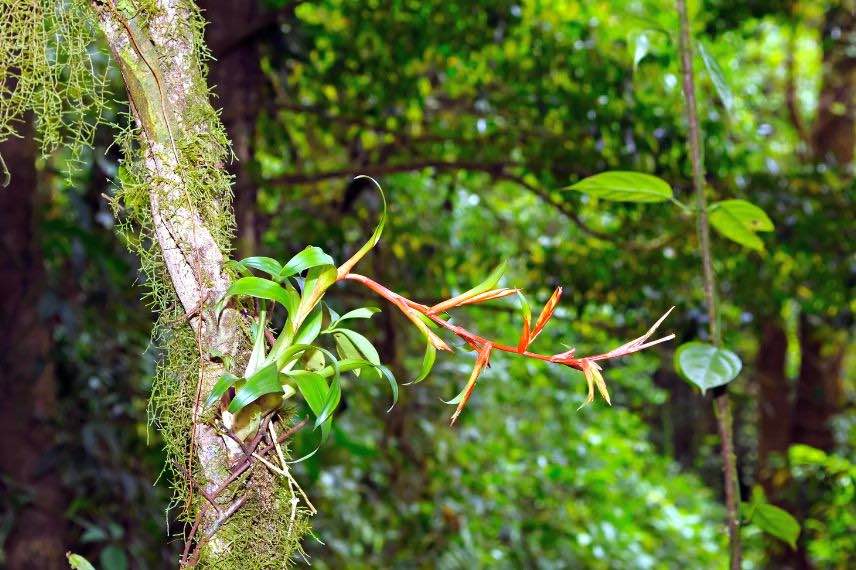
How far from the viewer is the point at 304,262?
594 mm

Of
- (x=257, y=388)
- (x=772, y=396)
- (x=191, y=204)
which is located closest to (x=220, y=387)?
(x=257, y=388)

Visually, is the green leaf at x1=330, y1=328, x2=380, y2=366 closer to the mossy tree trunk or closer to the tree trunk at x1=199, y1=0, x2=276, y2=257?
the mossy tree trunk

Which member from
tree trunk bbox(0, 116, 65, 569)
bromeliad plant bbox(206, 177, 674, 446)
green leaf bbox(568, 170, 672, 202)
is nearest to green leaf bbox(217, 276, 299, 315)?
bromeliad plant bbox(206, 177, 674, 446)

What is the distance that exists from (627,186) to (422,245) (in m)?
1.78

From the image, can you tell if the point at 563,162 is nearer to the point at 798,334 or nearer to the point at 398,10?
the point at 398,10

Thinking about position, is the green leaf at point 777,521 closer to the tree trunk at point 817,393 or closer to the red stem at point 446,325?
the red stem at point 446,325

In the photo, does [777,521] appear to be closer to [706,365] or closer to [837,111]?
[706,365]

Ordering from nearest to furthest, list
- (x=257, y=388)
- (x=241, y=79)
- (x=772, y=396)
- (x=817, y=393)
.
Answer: (x=257, y=388) < (x=241, y=79) < (x=817, y=393) < (x=772, y=396)

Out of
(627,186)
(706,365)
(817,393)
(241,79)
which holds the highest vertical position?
(627,186)

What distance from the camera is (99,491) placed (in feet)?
6.86

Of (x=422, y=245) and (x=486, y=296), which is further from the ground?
(x=486, y=296)

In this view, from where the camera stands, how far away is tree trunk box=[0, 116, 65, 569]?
2080 millimetres

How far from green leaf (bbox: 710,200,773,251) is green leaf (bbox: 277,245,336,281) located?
0.53 meters

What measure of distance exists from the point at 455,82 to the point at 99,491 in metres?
1.46
